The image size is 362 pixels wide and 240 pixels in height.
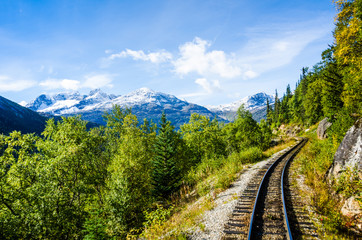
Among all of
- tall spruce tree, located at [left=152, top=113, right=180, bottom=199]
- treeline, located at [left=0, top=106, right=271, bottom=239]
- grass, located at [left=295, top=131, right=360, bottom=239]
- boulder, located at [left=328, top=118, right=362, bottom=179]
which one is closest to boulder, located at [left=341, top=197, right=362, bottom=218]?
grass, located at [left=295, top=131, right=360, bottom=239]

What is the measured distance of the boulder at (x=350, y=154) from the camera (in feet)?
25.5

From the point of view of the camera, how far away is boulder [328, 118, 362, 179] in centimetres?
778

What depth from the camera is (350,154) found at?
329 inches

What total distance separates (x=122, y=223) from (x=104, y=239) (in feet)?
4.49

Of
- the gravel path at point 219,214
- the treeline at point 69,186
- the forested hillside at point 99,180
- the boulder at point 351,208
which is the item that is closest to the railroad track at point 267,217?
the gravel path at point 219,214

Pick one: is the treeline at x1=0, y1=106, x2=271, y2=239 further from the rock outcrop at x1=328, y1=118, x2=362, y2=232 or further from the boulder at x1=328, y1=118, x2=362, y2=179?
the boulder at x1=328, y1=118, x2=362, y2=179

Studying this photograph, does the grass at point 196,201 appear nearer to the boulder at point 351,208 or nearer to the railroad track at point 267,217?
the railroad track at point 267,217

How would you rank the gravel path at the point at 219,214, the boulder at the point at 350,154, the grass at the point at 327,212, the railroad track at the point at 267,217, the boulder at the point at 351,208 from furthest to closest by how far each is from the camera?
the boulder at the point at 350,154, the gravel path at the point at 219,214, the boulder at the point at 351,208, the railroad track at the point at 267,217, the grass at the point at 327,212

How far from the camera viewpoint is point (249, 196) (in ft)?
31.8

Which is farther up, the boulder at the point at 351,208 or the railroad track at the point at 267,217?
the boulder at the point at 351,208

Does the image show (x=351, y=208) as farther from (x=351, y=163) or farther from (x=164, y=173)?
(x=164, y=173)

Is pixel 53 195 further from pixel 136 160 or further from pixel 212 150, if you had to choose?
pixel 212 150

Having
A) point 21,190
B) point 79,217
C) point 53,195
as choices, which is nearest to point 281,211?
point 53,195

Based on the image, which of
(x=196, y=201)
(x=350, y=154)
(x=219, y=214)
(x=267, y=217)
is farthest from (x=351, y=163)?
(x=196, y=201)
